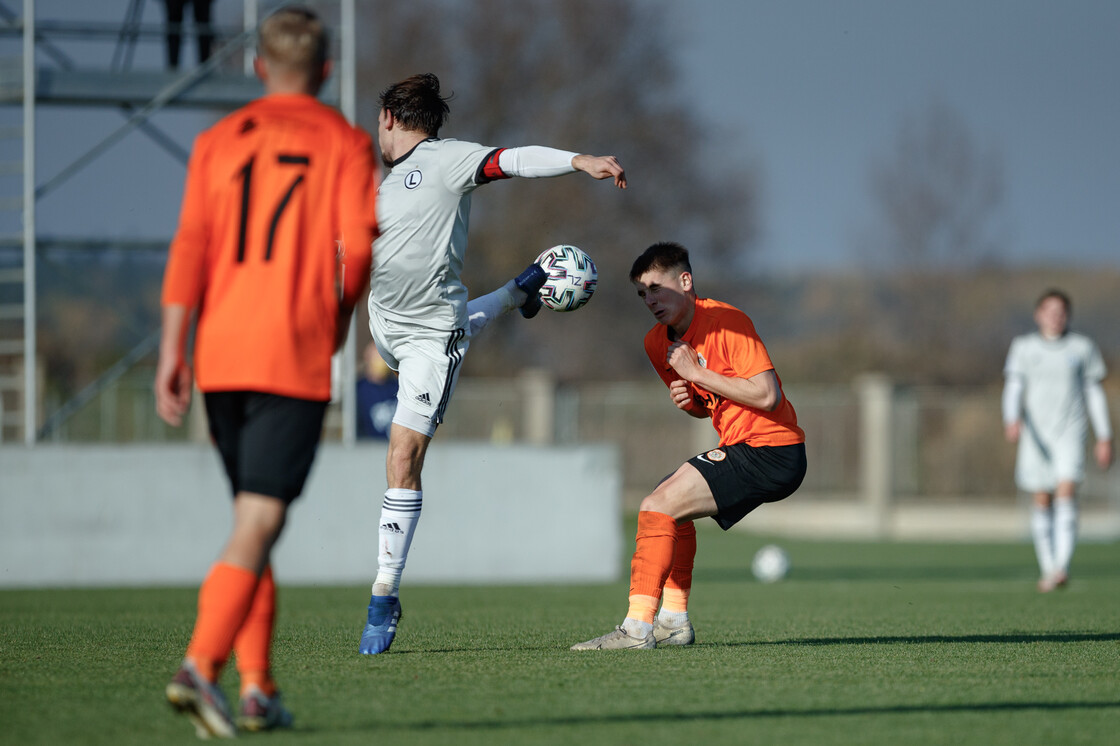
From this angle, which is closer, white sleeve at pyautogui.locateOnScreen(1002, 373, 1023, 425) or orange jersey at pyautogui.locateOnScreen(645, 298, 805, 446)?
orange jersey at pyautogui.locateOnScreen(645, 298, 805, 446)

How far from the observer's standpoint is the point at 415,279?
5.79 meters

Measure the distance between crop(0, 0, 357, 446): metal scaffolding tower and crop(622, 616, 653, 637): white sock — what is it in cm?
714

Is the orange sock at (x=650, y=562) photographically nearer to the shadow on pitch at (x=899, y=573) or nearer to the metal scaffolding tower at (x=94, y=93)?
the metal scaffolding tower at (x=94, y=93)

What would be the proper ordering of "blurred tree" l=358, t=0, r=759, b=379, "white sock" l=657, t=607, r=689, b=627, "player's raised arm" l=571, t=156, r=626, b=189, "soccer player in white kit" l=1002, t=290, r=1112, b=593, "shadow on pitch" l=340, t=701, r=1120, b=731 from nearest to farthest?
"shadow on pitch" l=340, t=701, r=1120, b=731
"player's raised arm" l=571, t=156, r=626, b=189
"white sock" l=657, t=607, r=689, b=627
"soccer player in white kit" l=1002, t=290, r=1112, b=593
"blurred tree" l=358, t=0, r=759, b=379

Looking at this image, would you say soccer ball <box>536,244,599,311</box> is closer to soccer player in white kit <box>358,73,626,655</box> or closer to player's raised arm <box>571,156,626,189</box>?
soccer player in white kit <box>358,73,626,655</box>

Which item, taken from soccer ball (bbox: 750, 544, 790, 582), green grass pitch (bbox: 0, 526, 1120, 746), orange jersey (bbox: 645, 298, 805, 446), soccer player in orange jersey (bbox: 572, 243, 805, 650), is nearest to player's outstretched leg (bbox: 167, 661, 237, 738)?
green grass pitch (bbox: 0, 526, 1120, 746)

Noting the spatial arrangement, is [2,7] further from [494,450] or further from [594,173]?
[594,173]

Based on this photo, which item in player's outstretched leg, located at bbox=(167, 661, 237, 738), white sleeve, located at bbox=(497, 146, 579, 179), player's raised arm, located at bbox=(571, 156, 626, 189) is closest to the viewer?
player's outstretched leg, located at bbox=(167, 661, 237, 738)

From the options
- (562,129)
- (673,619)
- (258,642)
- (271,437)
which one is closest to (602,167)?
(271,437)

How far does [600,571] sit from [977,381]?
3005 centimetres

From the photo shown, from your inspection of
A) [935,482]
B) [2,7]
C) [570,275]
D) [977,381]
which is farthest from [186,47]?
[977,381]

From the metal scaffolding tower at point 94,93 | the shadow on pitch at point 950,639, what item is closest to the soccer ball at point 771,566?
the metal scaffolding tower at point 94,93

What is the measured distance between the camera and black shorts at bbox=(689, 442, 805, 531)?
573 centimetres

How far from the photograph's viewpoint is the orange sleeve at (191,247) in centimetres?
372
